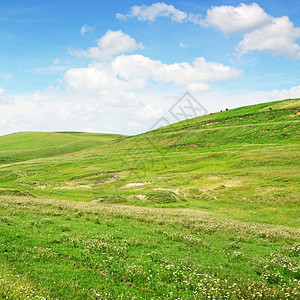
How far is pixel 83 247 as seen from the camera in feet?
51.5

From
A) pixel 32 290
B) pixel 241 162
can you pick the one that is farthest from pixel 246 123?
pixel 32 290

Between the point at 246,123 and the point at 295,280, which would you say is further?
the point at 246,123

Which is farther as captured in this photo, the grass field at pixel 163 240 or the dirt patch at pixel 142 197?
the dirt patch at pixel 142 197

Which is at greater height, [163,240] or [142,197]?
[163,240]

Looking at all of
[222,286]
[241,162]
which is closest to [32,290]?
[222,286]

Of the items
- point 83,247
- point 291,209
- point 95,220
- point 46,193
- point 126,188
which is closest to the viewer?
point 83,247

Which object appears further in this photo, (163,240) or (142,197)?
(142,197)

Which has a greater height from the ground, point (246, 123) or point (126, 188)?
point (246, 123)

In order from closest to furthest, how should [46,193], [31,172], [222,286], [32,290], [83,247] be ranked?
[32,290] → [222,286] → [83,247] → [46,193] → [31,172]

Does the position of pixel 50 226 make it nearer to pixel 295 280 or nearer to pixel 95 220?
pixel 95 220

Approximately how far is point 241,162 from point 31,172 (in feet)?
196

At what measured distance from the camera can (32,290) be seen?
1034 cm

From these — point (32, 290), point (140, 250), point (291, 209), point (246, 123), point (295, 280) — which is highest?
point (246, 123)

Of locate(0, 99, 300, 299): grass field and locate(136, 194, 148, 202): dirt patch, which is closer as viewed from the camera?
locate(0, 99, 300, 299): grass field
